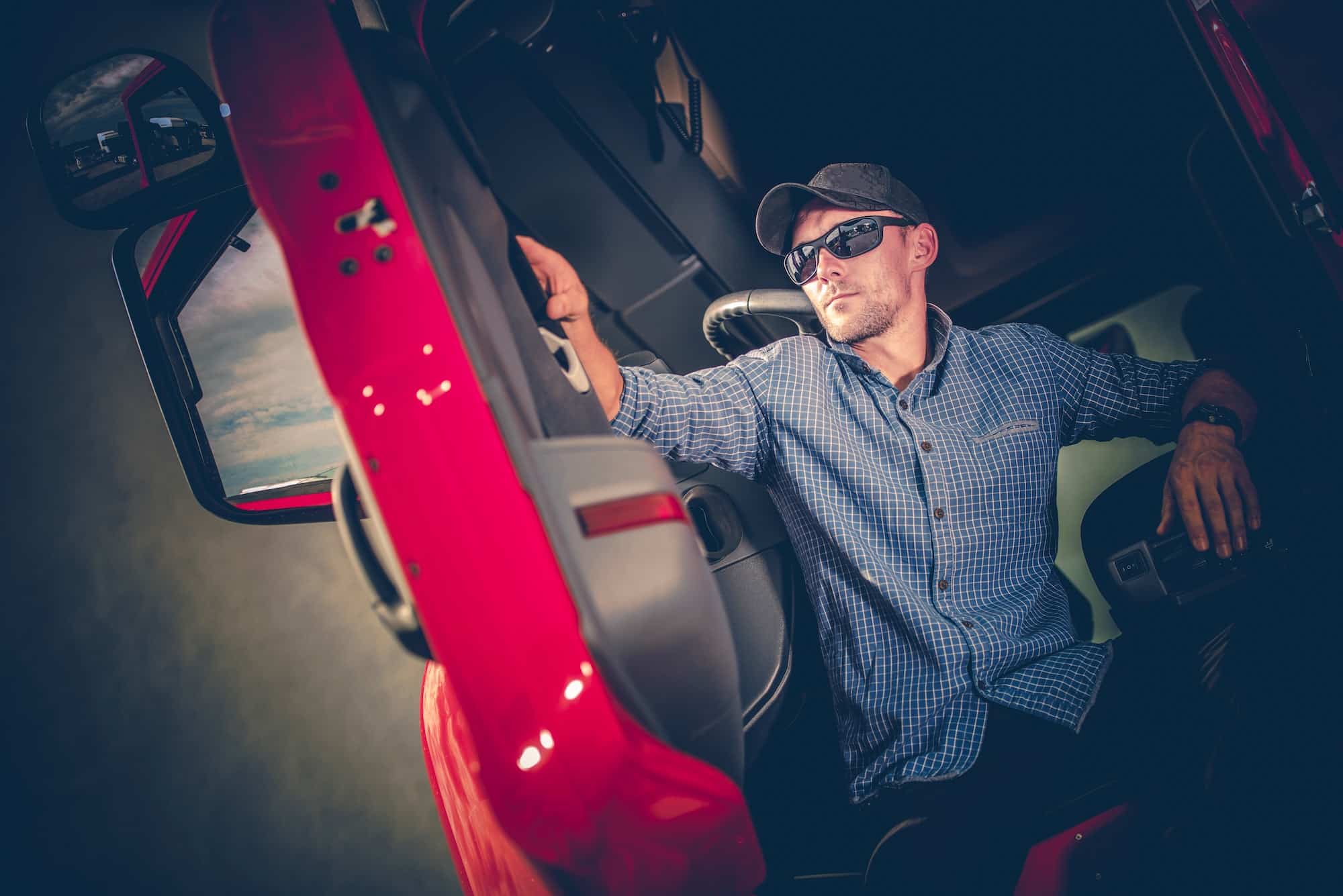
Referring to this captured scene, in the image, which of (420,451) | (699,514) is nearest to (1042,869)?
(699,514)

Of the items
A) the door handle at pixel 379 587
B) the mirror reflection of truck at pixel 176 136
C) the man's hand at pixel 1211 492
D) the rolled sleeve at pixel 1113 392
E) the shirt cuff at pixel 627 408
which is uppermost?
the mirror reflection of truck at pixel 176 136

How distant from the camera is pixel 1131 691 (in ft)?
3.53

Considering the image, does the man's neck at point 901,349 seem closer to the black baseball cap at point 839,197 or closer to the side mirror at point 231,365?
the black baseball cap at point 839,197

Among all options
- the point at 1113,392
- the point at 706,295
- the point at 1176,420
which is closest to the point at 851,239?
the point at 706,295

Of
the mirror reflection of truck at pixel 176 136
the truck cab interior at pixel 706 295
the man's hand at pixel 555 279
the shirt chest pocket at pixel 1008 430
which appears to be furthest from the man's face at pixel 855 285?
the mirror reflection of truck at pixel 176 136

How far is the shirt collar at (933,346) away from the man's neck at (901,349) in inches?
1.1

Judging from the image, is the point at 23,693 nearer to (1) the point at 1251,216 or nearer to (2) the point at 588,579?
(2) the point at 588,579

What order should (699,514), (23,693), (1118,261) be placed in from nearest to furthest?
(699,514) < (1118,261) < (23,693)

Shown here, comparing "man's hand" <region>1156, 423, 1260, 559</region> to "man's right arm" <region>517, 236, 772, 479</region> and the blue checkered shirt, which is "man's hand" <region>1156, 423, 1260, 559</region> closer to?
the blue checkered shirt

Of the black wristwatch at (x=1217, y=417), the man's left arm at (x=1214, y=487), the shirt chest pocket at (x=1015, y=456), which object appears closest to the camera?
the man's left arm at (x=1214, y=487)

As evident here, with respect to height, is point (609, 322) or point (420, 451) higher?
point (609, 322)

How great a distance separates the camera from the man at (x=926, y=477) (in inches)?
41.8

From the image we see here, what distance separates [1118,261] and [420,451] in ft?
6.21

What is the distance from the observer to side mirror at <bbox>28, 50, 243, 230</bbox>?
908 mm
